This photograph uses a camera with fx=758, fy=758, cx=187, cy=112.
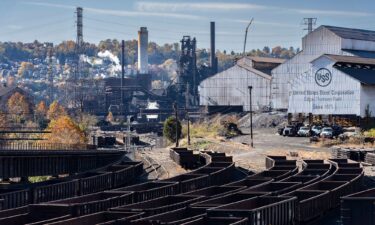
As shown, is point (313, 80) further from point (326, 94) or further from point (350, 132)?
point (350, 132)

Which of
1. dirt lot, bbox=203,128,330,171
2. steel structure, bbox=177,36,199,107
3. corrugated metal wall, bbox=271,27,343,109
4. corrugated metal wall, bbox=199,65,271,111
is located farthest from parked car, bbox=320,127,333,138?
steel structure, bbox=177,36,199,107

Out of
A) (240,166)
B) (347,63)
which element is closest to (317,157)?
(240,166)

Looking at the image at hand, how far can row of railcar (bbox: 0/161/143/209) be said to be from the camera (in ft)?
129

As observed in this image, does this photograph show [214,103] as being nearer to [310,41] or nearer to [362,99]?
[310,41]

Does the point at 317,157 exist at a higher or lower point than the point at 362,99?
lower

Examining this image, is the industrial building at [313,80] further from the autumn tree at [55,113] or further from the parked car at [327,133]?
the autumn tree at [55,113]

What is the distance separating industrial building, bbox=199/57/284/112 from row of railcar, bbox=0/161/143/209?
54938 mm

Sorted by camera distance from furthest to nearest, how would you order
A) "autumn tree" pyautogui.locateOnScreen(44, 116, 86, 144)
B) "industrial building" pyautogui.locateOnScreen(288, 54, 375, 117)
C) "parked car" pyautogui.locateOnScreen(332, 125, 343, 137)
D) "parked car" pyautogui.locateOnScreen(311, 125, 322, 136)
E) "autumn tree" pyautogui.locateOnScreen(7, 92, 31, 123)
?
"autumn tree" pyautogui.locateOnScreen(7, 92, 31, 123)
"autumn tree" pyautogui.locateOnScreen(44, 116, 86, 144)
"industrial building" pyautogui.locateOnScreen(288, 54, 375, 117)
"parked car" pyautogui.locateOnScreen(311, 125, 322, 136)
"parked car" pyautogui.locateOnScreen(332, 125, 343, 137)

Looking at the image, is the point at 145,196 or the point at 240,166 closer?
the point at 145,196

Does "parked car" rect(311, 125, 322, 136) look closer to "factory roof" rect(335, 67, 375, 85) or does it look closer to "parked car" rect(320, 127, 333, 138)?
"parked car" rect(320, 127, 333, 138)

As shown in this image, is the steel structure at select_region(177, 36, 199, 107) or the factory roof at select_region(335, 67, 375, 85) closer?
the factory roof at select_region(335, 67, 375, 85)

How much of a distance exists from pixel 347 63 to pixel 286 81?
1722 cm

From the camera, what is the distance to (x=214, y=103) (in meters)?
117

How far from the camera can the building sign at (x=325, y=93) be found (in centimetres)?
8219
